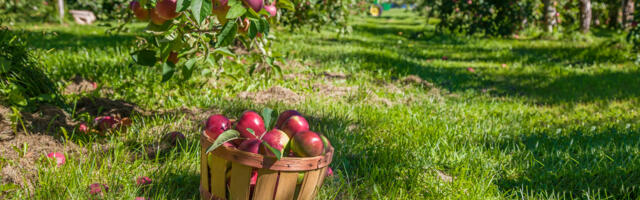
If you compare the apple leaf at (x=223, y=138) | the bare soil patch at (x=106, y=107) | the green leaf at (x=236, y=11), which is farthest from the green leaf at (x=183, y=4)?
the bare soil patch at (x=106, y=107)

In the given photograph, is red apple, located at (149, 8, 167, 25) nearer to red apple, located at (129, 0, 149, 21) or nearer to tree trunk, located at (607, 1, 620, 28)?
red apple, located at (129, 0, 149, 21)

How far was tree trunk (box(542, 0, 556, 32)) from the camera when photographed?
33.4 ft

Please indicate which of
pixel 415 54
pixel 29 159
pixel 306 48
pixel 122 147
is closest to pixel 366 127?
pixel 122 147

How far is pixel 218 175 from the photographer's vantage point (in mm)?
1682

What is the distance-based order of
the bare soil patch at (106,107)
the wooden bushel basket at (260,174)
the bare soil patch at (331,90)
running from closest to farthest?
the wooden bushel basket at (260,174) → the bare soil patch at (106,107) → the bare soil patch at (331,90)

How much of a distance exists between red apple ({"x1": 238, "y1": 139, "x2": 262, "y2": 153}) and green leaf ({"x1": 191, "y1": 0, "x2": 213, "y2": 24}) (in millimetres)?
470

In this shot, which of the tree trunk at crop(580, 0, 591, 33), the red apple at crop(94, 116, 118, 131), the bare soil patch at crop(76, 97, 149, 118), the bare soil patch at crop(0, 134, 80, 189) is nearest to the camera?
the bare soil patch at crop(0, 134, 80, 189)

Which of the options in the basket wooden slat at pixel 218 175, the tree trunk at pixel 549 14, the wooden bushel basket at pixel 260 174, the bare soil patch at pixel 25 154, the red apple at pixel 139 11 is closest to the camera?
the wooden bushel basket at pixel 260 174

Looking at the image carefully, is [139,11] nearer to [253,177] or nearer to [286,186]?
[253,177]

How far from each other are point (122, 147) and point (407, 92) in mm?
2836

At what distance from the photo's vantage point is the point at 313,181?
1.69 meters

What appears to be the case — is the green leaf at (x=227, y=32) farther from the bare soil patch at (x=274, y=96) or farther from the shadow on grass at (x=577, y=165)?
the bare soil patch at (x=274, y=96)

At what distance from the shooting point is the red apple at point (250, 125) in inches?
68.6

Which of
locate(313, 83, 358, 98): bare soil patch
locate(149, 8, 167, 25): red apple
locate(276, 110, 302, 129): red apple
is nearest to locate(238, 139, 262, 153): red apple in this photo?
locate(276, 110, 302, 129): red apple
